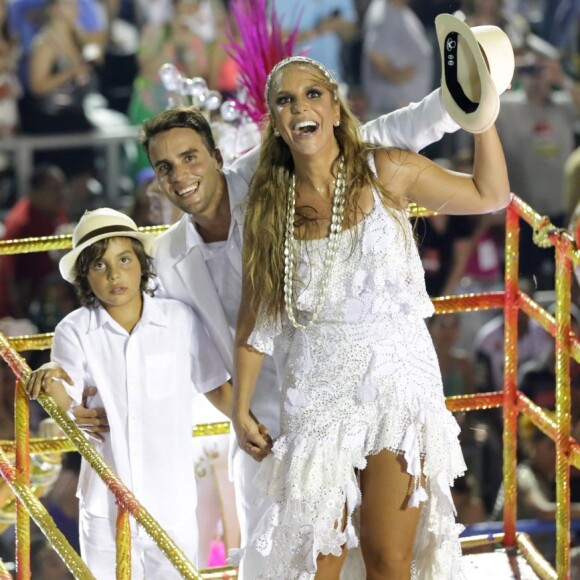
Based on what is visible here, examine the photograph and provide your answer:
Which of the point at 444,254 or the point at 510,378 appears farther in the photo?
the point at 444,254

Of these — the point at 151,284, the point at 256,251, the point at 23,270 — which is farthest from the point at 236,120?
the point at 23,270

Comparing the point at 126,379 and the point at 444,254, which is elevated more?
the point at 444,254

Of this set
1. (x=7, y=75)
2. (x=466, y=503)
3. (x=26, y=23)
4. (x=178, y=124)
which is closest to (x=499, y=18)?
(x=26, y=23)

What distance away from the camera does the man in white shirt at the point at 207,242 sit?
3742 mm

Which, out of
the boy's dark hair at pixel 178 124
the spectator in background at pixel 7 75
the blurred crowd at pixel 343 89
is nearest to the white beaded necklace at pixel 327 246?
the boy's dark hair at pixel 178 124

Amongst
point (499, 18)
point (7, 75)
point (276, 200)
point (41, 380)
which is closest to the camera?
point (276, 200)

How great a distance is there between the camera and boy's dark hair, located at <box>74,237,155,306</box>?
149 inches

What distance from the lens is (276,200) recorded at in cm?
342

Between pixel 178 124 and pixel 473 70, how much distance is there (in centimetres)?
88

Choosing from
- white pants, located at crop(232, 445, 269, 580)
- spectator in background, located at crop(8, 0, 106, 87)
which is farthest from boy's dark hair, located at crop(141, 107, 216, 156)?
spectator in background, located at crop(8, 0, 106, 87)

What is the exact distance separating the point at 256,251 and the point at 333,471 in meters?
0.57

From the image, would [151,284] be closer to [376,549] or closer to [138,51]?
[376,549]

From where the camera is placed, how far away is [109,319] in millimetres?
3766

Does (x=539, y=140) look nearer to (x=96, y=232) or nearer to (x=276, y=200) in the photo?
(x=96, y=232)
